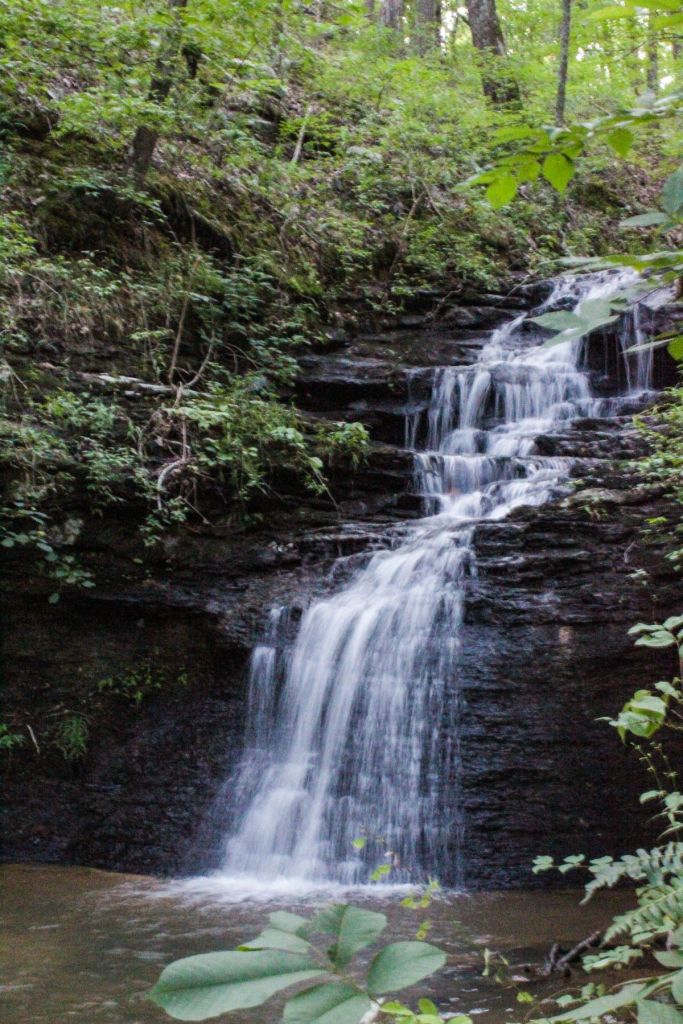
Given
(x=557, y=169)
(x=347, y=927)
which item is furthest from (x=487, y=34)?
(x=347, y=927)

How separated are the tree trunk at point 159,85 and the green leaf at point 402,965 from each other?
908cm

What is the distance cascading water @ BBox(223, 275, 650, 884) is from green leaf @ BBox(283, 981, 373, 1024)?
197 inches

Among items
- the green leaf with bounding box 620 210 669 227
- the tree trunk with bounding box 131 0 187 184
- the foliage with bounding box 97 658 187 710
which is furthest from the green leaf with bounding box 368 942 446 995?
the tree trunk with bounding box 131 0 187 184

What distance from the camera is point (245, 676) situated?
651 centimetres

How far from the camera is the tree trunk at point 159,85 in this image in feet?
27.9

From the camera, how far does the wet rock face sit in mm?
5625

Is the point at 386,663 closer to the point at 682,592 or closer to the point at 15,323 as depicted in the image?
the point at 682,592

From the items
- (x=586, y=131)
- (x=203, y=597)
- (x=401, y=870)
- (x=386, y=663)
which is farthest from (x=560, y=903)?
(x=586, y=131)

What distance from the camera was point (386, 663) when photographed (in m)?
6.24

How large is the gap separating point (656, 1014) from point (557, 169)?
1184 mm

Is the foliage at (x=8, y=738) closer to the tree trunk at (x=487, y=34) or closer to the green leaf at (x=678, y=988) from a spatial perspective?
the green leaf at (x=678, y=988)

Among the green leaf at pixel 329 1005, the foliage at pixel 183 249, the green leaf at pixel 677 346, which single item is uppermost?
the foliage at pixel 183 249

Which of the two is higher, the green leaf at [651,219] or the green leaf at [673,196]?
the green leaf at [673,196]

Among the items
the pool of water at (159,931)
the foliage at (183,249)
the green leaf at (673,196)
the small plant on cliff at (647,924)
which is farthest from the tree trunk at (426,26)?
the green leaf at (673,196)
